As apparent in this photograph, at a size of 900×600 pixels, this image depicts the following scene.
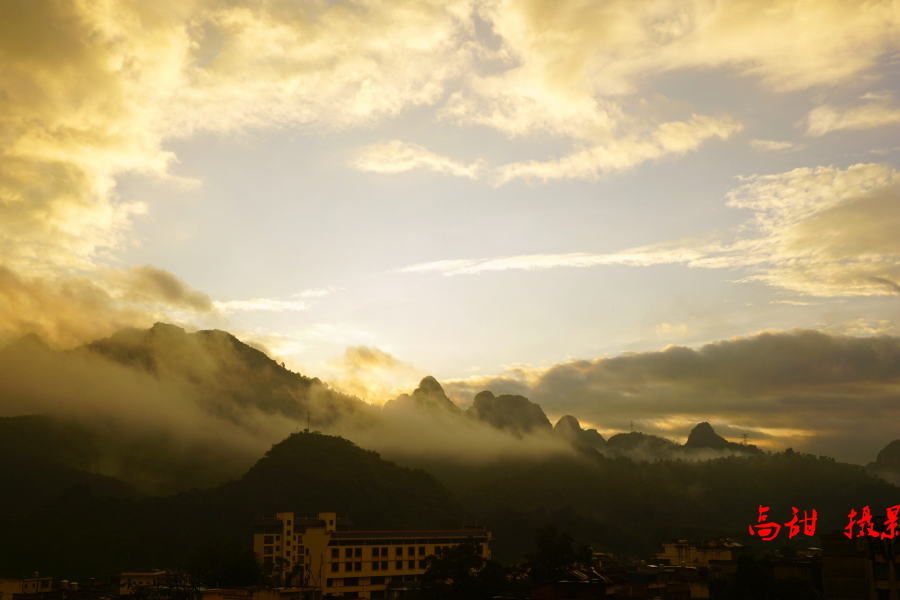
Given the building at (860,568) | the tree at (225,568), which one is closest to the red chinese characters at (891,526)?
the building at (860,568)

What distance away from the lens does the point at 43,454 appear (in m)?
174

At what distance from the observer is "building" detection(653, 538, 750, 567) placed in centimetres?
9688

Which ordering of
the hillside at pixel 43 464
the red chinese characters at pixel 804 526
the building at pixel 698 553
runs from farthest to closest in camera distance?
the hillside at pixel 43 464
the building at pixel 698 553
the red chinese characters at pixel 804 526

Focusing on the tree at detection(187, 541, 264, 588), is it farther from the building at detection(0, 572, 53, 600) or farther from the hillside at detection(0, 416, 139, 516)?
the hillside at detection(0, 416, 139, 516)

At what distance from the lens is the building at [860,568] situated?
4041 cm

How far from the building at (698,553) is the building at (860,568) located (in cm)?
5432

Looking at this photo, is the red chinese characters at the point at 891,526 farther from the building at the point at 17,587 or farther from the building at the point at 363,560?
the building at the point at 17,587

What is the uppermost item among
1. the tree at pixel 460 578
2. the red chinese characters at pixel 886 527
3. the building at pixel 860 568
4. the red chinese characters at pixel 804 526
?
the red chinese characters at pixel 886 527

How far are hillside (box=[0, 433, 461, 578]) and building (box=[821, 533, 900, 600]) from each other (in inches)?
3224

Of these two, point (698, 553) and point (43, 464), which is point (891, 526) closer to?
point (698, 553)

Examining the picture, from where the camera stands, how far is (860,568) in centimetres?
4162

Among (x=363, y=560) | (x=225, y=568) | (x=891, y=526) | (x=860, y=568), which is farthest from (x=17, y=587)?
(x=891, y=526)

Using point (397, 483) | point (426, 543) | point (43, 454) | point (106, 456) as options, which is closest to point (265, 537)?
point (426, 543)

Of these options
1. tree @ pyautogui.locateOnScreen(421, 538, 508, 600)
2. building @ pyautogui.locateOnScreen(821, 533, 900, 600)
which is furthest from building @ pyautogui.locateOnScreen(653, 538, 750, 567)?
building @ pyautogui.locateOnScreen(821, 533, 900, 600)
